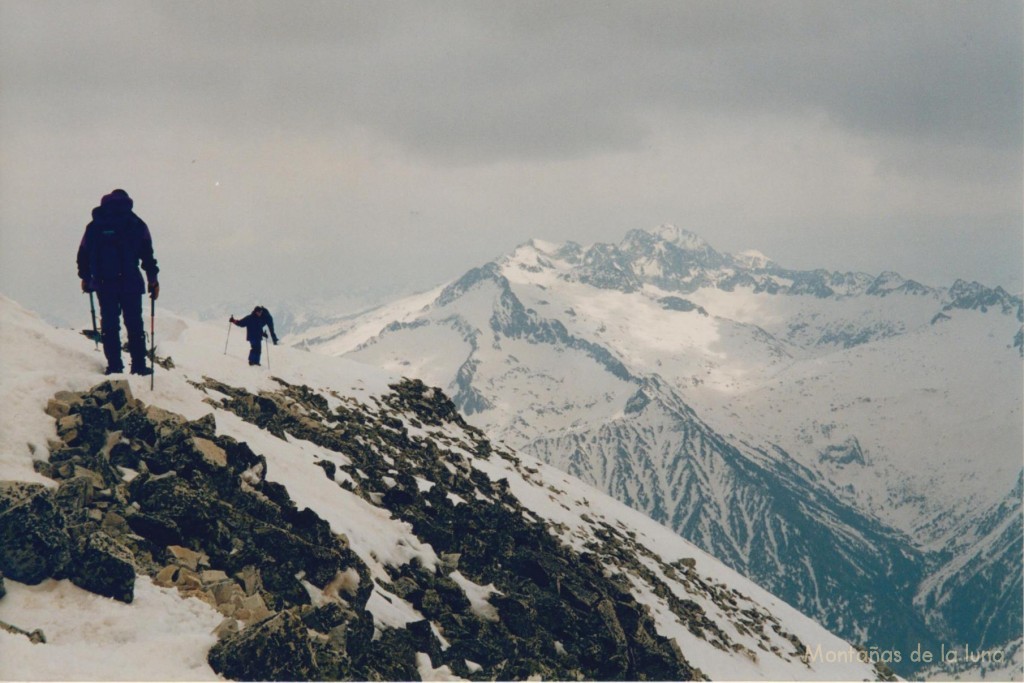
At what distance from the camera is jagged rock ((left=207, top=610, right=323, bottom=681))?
11.4 m

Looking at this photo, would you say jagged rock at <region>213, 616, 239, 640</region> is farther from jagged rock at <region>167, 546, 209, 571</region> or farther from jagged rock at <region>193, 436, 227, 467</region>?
jagged rock at <region>193, 436, 227, 467</region>

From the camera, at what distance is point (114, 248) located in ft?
59.7

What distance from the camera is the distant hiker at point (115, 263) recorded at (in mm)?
18000

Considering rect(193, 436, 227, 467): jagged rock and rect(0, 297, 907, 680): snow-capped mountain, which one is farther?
rect(193, 436, 227, 467): jagged rock

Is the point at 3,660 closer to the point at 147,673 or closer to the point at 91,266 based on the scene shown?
the point at 147,673

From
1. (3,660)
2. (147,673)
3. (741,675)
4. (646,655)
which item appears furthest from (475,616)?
(741,675)

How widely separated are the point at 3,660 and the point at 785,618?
4644 cm

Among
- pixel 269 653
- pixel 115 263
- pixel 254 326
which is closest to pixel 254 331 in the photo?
pixel 254 326

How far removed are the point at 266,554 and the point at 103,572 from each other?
11.5 ft

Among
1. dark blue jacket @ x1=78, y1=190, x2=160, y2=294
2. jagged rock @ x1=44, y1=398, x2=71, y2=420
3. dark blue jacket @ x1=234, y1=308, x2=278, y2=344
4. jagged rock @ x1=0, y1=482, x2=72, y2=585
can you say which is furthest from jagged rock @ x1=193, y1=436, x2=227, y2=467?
dark blue jacket @ x1=234, y1=308, x2=278, y2=344

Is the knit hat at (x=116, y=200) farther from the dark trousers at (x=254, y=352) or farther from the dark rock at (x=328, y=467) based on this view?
the dark trousers at (x=254, y=352)

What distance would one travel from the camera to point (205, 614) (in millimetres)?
12422

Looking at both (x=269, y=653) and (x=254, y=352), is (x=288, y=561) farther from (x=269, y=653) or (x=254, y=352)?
(x=254, y=352)

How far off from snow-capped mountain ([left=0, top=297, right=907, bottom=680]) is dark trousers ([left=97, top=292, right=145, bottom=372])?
607mm
